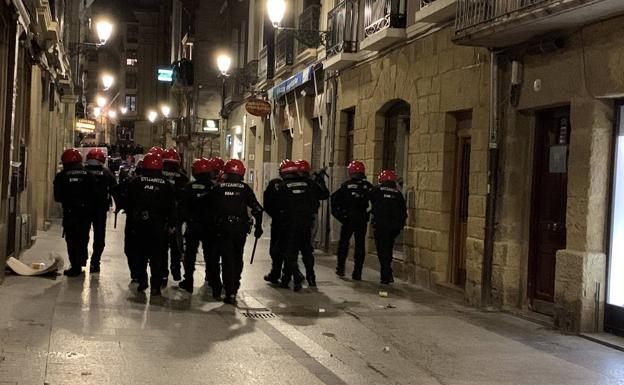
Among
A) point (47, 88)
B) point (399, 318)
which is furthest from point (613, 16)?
point (47, 88)

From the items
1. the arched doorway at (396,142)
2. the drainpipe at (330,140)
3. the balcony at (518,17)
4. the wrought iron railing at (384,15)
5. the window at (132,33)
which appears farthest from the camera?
the window at (132,33)

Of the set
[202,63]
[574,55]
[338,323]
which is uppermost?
[202,63]

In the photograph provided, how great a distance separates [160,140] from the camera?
5722cm

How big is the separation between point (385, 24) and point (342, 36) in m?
2.44

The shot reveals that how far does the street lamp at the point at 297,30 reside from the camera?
14.9 m

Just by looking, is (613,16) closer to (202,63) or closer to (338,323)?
(338,323)

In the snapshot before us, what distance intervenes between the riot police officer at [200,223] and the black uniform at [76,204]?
5.15 ft

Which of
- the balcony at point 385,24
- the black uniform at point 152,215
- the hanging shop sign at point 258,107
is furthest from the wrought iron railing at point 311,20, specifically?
the black uniform at point 152,215

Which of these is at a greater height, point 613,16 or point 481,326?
point 613,16

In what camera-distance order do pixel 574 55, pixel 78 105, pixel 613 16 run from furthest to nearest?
pixel 78 105, pixel 574 55, pixel 613 16

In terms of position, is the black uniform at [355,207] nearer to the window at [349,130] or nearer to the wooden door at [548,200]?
the wooden door at [548,200]

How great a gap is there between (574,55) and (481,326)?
3.27 metres

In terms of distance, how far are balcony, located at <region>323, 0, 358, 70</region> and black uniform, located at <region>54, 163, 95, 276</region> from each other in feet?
20.1

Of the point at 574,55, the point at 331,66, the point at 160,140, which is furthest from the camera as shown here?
the point at 160,140
